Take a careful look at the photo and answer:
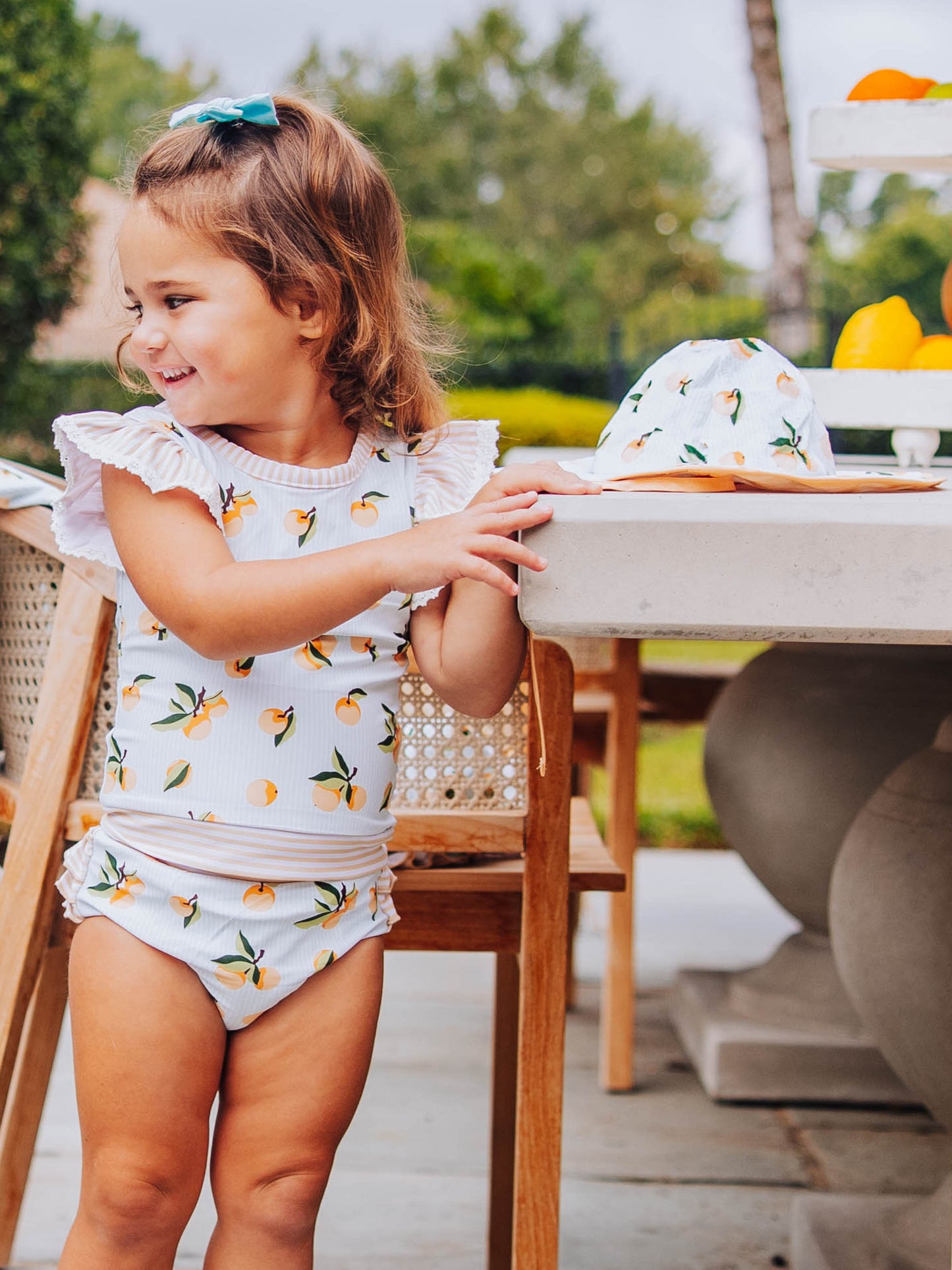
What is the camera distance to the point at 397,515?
1.24 metres

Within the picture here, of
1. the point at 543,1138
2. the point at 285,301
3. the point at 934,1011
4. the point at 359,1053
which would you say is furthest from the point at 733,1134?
the point at 285,301

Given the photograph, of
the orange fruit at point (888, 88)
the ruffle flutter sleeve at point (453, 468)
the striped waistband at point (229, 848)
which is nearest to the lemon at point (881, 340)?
the orange fruit at point (888, 88)

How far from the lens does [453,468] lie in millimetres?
1286

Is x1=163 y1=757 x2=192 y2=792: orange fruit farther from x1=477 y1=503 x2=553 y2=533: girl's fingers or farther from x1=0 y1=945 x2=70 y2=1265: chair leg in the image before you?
x1=0 y1=945 x2=70 y2=1265: chair leg

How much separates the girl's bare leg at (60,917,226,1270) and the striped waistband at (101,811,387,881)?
0.25 feet

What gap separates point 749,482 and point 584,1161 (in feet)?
5.29

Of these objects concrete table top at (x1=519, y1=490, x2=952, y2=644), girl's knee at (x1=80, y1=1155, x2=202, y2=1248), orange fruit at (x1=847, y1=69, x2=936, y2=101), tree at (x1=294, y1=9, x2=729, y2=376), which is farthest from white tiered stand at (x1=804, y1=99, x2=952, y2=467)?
Answer: tree at (x1=294, y1=9, x2=729, y2=376)

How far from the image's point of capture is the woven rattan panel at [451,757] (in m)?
1.44

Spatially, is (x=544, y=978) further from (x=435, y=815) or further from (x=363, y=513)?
(x=363, y=513)

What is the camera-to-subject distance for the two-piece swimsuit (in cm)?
112

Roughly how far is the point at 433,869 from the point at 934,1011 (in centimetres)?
61

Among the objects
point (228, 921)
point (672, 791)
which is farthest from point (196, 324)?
point (672, 791)

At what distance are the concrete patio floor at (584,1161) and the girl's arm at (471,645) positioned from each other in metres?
1.05

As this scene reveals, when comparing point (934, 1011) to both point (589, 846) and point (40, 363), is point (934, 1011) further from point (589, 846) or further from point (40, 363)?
point (40, 363)
